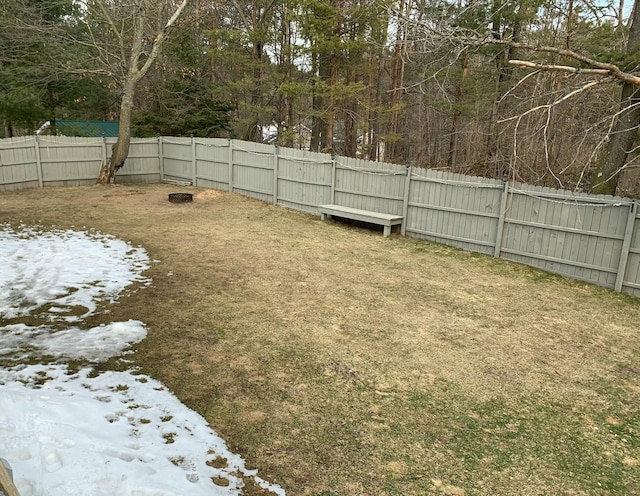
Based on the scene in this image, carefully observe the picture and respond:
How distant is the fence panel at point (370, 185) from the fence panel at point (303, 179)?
34 centimetres

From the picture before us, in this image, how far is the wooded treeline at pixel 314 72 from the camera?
1102 cm

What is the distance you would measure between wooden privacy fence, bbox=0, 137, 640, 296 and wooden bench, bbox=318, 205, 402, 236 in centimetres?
22

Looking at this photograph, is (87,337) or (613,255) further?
(613,255)

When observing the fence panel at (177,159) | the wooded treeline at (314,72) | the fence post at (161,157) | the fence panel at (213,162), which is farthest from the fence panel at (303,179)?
the fence post at (161,157)

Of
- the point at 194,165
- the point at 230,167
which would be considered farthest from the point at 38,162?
the point at 230,167

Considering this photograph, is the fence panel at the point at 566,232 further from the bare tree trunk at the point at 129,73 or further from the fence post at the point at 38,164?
the fence post at the point at 38,164

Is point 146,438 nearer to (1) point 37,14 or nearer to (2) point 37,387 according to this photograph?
(2) point 37,387

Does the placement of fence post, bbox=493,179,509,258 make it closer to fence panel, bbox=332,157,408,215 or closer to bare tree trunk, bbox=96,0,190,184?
fence panel, bbox=332,157,408,215

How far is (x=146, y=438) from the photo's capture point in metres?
3.02

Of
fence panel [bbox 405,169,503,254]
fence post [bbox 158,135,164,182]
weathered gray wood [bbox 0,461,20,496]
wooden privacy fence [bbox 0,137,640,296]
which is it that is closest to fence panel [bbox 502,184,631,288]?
wooden privacy fence [bbox 0,137,640,296]

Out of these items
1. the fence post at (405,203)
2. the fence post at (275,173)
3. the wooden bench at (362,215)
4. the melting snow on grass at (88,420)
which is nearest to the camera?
the melting snow on grass at (88,420)

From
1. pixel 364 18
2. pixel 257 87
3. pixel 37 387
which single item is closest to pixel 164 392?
pixel 37 387

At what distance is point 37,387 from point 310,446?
207 cm

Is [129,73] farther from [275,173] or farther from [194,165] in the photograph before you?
[275,173]
